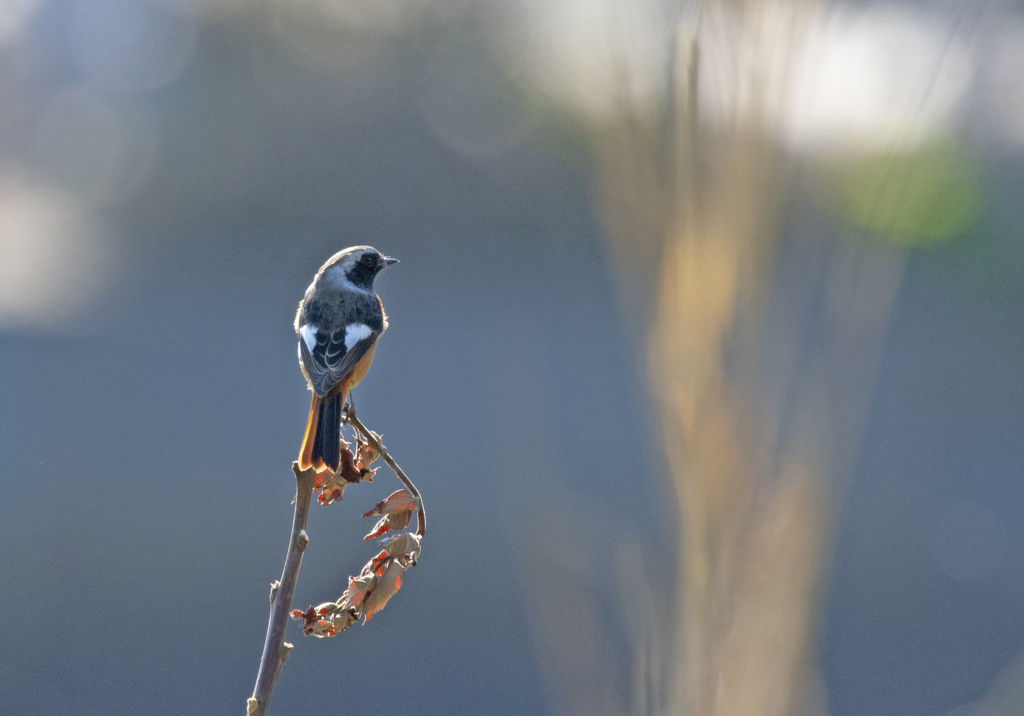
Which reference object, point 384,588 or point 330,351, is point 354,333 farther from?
point 384,588

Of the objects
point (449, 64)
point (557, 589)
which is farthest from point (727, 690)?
point (449, 64)

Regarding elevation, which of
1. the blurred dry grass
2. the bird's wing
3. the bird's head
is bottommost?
the bird's wing

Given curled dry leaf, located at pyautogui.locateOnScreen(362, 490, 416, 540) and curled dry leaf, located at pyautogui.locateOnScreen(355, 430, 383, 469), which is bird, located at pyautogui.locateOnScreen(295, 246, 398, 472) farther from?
curled dry leaf, located at pyautogui.locateOnScreen(362, 490, 416, 540)

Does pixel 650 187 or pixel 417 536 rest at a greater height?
pixel 650 187

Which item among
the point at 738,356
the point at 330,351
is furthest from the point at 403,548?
the point at 330,351

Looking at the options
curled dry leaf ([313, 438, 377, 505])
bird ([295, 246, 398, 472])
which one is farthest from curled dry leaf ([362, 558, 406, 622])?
bird ([295, 246, 398, 472])

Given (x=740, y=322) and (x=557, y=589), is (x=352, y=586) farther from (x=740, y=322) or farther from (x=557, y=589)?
(x=740, y=322)
